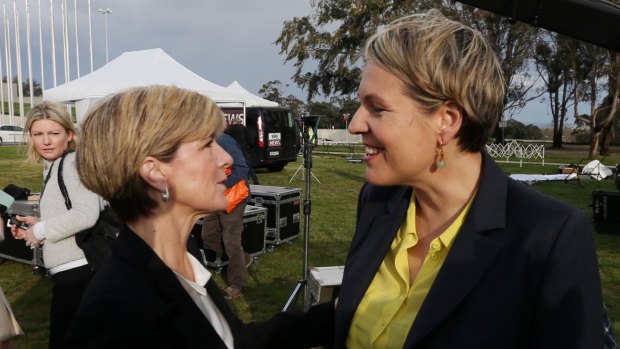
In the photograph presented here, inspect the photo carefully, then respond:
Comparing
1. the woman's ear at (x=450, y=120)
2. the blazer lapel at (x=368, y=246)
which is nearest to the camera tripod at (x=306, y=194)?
the blazer lapel at (x=368, y=246)

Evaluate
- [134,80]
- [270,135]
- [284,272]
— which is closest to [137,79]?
[134,80]

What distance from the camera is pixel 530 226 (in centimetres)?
151

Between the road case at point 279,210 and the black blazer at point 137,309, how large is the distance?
6169mm

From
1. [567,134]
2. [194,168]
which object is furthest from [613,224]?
[567,134]

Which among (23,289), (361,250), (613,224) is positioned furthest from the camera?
(613,224)

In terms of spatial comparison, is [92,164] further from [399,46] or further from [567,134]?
[567,134]

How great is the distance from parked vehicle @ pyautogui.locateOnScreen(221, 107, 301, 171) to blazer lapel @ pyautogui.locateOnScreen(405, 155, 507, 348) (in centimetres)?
1623

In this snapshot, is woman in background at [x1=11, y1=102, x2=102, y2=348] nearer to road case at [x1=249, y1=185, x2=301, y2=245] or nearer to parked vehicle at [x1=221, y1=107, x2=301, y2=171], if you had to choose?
road case at [x1=249, y1=185, x2=301, y2=245]

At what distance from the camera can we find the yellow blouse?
1687 mm

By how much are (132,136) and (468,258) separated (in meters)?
1.08

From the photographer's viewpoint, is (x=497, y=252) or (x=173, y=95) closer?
(x=497, y=252)

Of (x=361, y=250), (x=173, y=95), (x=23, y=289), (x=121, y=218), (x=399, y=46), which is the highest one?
(x=399, y=46)

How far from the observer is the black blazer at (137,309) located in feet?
4.54

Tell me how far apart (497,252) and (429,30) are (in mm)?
687
